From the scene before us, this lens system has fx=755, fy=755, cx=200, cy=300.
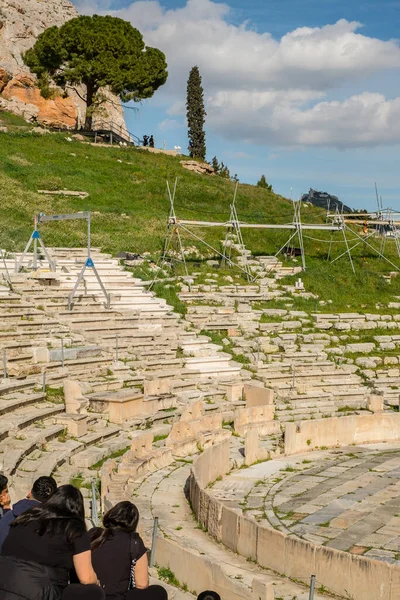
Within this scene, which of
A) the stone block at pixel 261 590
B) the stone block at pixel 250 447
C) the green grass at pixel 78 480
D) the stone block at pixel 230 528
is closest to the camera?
the stone block at pixel 261 590

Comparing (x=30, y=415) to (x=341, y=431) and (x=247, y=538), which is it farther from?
(x=341, y=431)

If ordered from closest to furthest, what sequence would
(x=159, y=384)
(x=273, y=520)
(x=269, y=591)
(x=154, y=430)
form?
(x=269, y=591)
(x=273, y=520)
(x=154, y=430)
(x=159, y=384)

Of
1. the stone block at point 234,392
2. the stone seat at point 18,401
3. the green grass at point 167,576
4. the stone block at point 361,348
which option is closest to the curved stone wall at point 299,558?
the green grass at point 167,576

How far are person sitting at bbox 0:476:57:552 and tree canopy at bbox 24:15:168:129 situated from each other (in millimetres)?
54510

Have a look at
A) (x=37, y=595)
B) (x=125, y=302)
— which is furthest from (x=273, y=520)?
(x=125, y=302)

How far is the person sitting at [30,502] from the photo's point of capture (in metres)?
6.95

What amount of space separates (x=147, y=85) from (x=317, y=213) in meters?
19.2

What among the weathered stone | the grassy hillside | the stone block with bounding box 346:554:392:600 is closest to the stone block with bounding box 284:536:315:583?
the stone block with bounding box 346:554:392:600

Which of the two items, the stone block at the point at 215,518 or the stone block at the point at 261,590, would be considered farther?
the stone block at the point at 215,518

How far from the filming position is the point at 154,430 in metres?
19.4

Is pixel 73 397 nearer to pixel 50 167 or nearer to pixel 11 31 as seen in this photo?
pixel 50 167

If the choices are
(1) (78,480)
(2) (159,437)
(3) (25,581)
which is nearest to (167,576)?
(3) (25,581)

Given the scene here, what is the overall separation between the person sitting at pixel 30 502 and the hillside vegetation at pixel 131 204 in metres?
28.8

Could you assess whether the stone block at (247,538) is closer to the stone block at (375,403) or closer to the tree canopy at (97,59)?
the stone block at (375,403)
